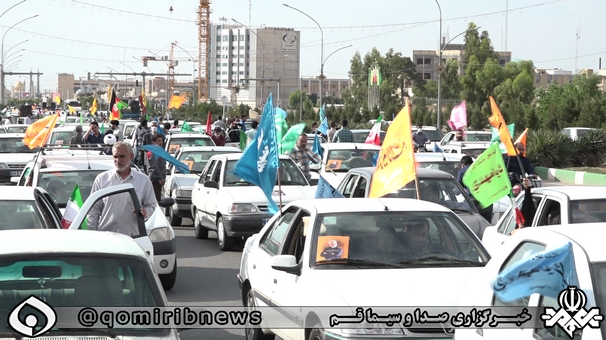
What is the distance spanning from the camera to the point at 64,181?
42.1 ft

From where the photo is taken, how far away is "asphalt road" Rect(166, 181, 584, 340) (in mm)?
9148

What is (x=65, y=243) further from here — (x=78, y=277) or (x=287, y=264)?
(x=287, y=264)

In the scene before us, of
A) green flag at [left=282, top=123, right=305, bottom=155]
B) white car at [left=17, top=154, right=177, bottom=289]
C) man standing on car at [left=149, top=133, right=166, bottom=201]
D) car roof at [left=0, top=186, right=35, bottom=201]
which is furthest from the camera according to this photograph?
green flag at [left=282, top=123, right=305, bottom=155]

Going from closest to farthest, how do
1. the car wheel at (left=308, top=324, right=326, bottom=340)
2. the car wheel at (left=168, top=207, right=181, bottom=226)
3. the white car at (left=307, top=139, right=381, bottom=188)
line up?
1. the car wheel at (left=308, top=324, right=326, bottom=340)
2. the car wheel at (left=168, top=207, right=181, bottom=226)
3. the white car at (left=307, top=139, right=381, bottom=188)

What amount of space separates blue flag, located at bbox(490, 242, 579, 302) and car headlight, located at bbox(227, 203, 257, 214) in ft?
33.8

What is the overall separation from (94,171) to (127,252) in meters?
7.85

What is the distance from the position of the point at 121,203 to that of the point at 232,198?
618 centimetres

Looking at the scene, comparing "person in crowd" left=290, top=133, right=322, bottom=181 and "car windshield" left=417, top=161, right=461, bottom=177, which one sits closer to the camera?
"car windshield" left=417, top=161, right=461, bottom=177

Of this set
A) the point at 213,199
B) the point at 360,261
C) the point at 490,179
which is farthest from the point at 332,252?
the point at 213,199

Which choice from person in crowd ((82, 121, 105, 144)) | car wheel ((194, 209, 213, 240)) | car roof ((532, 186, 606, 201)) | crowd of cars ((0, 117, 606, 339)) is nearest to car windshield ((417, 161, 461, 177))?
crowd of cars ((0, 117, 606, 339))

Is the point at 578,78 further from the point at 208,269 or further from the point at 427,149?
the point at 208,269

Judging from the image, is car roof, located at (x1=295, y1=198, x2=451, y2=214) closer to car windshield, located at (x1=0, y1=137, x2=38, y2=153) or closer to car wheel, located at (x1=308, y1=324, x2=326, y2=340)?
car wheel, located at (x1=308, y1=324, x2=326, y2=340)

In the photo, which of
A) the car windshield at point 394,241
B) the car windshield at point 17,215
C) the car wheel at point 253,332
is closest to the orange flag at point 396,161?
the car windshield at point 394,241

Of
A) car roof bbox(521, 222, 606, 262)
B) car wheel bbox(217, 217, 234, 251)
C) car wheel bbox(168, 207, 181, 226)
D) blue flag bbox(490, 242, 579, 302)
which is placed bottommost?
car wheel bbox(168, 207, 181, 226)
